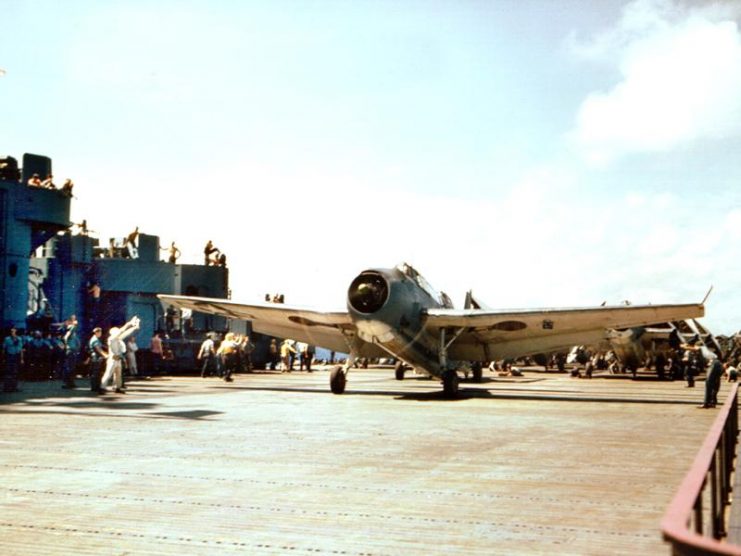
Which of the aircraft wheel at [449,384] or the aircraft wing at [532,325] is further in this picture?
the aircraft wheel at [449,384]

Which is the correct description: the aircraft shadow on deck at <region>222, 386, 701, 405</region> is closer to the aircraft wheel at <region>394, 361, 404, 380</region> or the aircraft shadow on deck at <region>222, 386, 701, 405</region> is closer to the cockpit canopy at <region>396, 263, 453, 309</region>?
the cockpit canopy at <region>396, 263, 453, 309</region>

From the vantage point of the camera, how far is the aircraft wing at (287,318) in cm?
2077

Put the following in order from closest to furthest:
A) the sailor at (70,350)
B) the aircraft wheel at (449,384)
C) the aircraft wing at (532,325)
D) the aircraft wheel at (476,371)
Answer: the aircraft wing at (532,325) → the aircraft wheel at (449,384) → the sailor at (70,350) → the aircraft wheel at (476,371)

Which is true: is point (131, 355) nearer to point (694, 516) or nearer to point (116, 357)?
point (116, 357)

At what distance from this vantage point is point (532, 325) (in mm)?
20359

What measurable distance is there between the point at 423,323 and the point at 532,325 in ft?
10.2

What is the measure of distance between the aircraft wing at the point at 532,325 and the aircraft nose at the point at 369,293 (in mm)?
1993

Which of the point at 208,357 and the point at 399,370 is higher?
the point at 208,357

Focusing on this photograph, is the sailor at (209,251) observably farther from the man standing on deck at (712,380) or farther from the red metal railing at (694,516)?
the red metal railing at (694,516)

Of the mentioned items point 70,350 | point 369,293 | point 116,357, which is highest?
point 369,293

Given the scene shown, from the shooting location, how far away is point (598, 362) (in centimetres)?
5509

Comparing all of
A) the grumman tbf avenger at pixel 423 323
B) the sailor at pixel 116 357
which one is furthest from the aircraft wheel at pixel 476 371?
the sailor at pixel 116 357

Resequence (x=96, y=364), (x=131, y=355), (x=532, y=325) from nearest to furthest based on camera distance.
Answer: (x=96, y=364) < (x=532, y=325) < (x=131, y=355)

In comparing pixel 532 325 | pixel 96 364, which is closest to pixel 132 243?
pixel 96 364
